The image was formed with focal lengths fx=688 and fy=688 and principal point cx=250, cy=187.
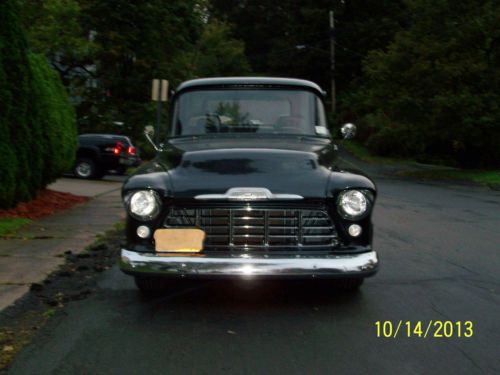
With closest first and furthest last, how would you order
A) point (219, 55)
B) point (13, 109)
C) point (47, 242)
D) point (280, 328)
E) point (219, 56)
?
point (280, 328)
point (47, 242)
point (13, 109)
point (219, 55)
point (219, 56)

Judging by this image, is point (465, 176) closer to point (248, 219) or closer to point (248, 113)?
point (248, 113)

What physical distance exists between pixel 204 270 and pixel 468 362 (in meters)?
1.90

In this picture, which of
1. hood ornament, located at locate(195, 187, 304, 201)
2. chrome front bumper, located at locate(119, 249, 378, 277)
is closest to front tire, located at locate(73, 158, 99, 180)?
chrome front bumper, located at locate(119, 249, 378, 277)

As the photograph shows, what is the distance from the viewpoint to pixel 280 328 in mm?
4953

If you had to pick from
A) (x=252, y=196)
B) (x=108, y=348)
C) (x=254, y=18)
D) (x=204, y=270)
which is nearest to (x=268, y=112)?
(x=252, y=196)

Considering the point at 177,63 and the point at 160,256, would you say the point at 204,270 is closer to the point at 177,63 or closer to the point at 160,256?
the point at 160,256

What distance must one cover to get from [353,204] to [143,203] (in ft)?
5.28

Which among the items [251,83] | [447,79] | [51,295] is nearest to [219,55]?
[447,79]

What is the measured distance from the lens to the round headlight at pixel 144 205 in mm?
5250

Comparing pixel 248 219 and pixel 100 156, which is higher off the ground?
pixel 248 219

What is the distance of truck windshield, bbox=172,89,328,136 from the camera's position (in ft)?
22.4

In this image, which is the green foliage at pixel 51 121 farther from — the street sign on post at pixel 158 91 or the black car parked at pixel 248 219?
the black car parked at pixel 248 219

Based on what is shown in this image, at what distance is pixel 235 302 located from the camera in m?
5.72
